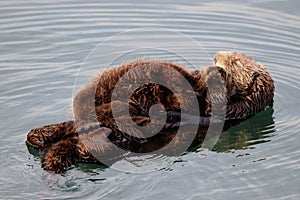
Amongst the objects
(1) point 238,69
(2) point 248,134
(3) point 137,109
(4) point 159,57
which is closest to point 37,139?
(3) point 137,109

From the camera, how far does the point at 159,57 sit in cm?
874

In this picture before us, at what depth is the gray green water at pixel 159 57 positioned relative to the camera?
561cm

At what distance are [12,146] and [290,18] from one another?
17.4 ft

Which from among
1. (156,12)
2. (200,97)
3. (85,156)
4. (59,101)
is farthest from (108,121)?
(156,12)

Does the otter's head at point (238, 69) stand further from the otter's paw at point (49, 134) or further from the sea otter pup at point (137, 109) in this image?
the otter's paw at point (49, 134)

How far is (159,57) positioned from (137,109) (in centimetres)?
267

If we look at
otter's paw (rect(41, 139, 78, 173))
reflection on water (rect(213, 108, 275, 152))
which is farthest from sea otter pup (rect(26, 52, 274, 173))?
reflection on water (rect(213, 108, 275, 152))

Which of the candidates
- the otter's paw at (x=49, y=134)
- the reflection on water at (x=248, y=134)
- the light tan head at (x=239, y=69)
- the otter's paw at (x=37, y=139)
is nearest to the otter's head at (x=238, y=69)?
the light tan head at (x=239, y=69)

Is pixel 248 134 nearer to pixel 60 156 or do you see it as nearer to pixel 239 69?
pixel 239 69

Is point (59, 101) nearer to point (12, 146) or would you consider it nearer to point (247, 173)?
point (12, 146)

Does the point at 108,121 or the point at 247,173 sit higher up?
the point at 108,121

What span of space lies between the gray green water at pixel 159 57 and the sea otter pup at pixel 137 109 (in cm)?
18

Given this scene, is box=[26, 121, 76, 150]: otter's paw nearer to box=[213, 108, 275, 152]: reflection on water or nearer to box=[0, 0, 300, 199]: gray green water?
box=[0, 0, 300, 199]: gray green water

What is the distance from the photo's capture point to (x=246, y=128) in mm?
6871
